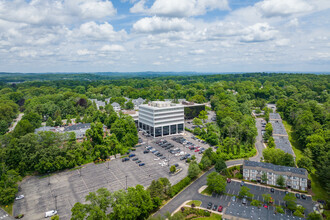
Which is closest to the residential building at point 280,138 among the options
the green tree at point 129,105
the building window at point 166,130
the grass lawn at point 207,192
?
the grass lawn at point 207,192

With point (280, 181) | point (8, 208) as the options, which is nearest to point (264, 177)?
point (280, 181)

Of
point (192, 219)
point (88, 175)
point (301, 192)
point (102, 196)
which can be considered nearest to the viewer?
point (102, 196)

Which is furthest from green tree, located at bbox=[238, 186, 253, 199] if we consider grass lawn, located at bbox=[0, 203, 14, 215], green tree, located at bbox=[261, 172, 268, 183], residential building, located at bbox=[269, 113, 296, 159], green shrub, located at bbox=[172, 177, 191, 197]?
grass lawn, located at bbox=[0, 203, 14, 215]

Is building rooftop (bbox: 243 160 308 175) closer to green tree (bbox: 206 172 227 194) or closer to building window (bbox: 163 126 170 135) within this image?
green tree (bbox: 206 172 227 194)

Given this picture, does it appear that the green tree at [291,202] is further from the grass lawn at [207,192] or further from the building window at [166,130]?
the building window at [166,130]

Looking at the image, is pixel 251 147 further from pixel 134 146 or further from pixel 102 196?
pixel 102 196

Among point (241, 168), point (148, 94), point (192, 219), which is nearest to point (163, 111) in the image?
point (241, 168)

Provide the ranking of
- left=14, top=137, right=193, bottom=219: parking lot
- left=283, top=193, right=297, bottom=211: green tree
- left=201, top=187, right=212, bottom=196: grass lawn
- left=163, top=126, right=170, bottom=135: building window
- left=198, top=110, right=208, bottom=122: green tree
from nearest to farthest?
left=283, top=193, right=297, bottom=211: green tree
left=14, top=137, right=193, bottom=219: parking lot
left=201, top=187, right=212, bottom=196: grass lawn
left=163, top=126, right=170, bottom=135: building window
left=198, top=110, right=208, bottom=122: green tree
